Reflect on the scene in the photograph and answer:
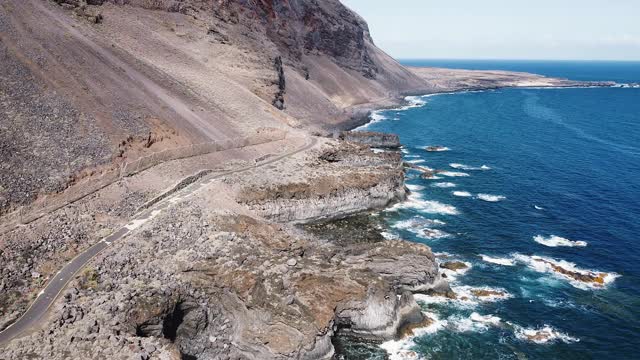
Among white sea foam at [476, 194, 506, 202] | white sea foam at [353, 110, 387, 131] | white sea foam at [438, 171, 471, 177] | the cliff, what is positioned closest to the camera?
the cliff

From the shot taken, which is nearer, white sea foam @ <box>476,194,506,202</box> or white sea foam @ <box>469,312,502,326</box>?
white sea foam @ <box>469,312,502,326</box>

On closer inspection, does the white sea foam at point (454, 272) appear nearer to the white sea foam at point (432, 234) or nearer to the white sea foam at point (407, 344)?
the white sea foam at point (407, 344)

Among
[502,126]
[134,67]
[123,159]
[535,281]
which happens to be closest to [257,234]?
[123,159]

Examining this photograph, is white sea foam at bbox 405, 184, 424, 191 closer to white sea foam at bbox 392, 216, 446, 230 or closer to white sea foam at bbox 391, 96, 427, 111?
white sea foam at bbox 392, 216, 446, 230

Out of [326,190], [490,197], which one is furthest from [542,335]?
[490,197]

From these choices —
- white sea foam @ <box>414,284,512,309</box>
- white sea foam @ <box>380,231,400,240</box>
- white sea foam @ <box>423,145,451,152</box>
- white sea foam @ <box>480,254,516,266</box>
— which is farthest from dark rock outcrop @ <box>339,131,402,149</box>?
white sea foam @ <box>414,284,512,309</box>

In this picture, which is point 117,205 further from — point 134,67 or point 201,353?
point 134,67

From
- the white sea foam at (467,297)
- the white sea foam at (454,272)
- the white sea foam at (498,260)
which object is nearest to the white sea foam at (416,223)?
the white sea foam at (498,260)
